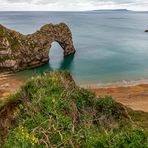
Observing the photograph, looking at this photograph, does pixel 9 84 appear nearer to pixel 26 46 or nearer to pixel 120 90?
pixel 26 46

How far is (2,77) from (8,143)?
49002 millimetres

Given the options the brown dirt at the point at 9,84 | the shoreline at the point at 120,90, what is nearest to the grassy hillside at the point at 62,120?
the shoreline at the point at 120,90

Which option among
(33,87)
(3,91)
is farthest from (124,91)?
(33,87)

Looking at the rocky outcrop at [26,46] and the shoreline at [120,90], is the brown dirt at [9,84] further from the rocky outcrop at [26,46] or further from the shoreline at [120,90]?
the rocky outcrop at [26,46]

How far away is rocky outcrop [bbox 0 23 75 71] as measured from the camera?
230 feet

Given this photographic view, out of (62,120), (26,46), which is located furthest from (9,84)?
(62,120)

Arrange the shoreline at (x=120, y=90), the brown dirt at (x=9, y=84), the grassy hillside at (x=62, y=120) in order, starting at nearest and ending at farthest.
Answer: the grassy hillside at (x=62, y=120) < the shoreline at (x=120, y=90) < the brown dirt at (x=9, y=84)

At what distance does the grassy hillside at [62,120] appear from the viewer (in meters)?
16.4

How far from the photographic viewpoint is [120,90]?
191 ft

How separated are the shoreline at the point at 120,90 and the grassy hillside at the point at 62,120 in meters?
20.8

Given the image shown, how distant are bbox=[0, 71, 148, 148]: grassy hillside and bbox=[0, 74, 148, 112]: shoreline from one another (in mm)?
20839

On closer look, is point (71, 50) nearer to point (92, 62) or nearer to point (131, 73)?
point (92, 62)

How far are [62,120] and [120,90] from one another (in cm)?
3975

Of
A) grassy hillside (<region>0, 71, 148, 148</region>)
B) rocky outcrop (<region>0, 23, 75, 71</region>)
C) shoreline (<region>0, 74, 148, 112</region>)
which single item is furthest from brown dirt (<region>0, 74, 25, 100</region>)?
grassy hillside (<region>0, 71, 148, 148</region>)
